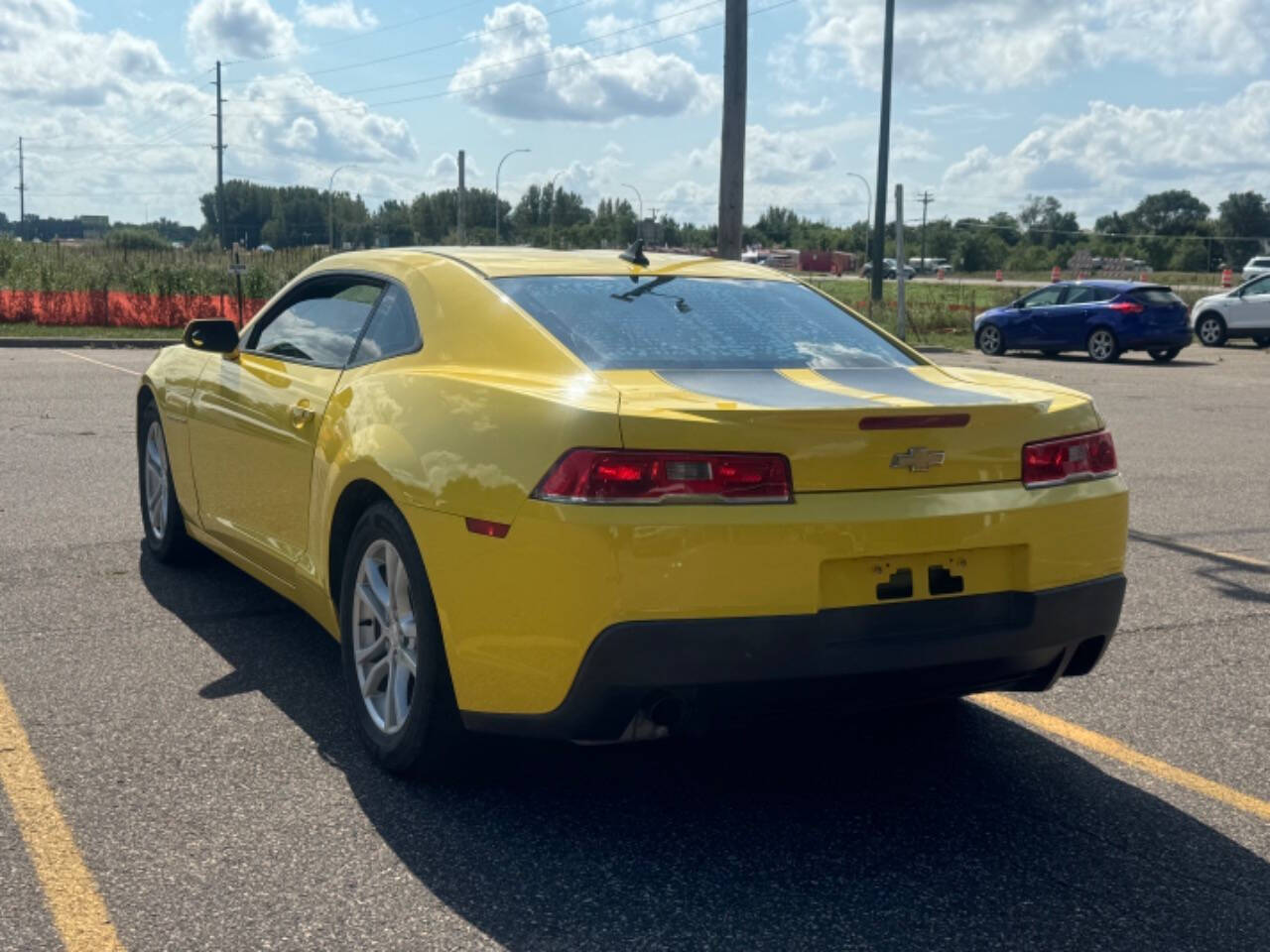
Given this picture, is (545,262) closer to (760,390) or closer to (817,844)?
(760,390)

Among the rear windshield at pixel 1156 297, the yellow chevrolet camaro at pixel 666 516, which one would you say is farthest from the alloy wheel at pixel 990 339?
the yellow chevrolet camaro at pixel 666 516

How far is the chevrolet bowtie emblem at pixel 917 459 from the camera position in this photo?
3512mm

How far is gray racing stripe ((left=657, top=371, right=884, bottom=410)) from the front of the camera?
353 cm

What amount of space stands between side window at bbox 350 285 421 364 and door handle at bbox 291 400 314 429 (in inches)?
8.9

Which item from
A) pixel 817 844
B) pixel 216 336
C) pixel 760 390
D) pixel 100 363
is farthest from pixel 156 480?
pixel 100 363

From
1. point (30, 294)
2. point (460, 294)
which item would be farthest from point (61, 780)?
point (30, 294)

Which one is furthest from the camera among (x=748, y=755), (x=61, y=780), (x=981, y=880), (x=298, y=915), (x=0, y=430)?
(x=0, y=430)

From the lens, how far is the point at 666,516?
129 inches

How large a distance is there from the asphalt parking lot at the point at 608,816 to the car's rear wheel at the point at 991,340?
862 inches

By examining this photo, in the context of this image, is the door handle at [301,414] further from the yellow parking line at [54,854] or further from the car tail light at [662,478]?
the car tail light at [662,478]

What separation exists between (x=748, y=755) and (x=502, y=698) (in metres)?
1.00

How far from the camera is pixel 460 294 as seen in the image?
433 centimetres

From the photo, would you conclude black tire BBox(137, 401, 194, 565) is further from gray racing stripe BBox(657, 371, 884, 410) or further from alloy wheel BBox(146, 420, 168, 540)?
gray racing stripe BBox(657, 371, 884, 410)

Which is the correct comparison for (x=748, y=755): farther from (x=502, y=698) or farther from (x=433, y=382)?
(x=433, y=382)
